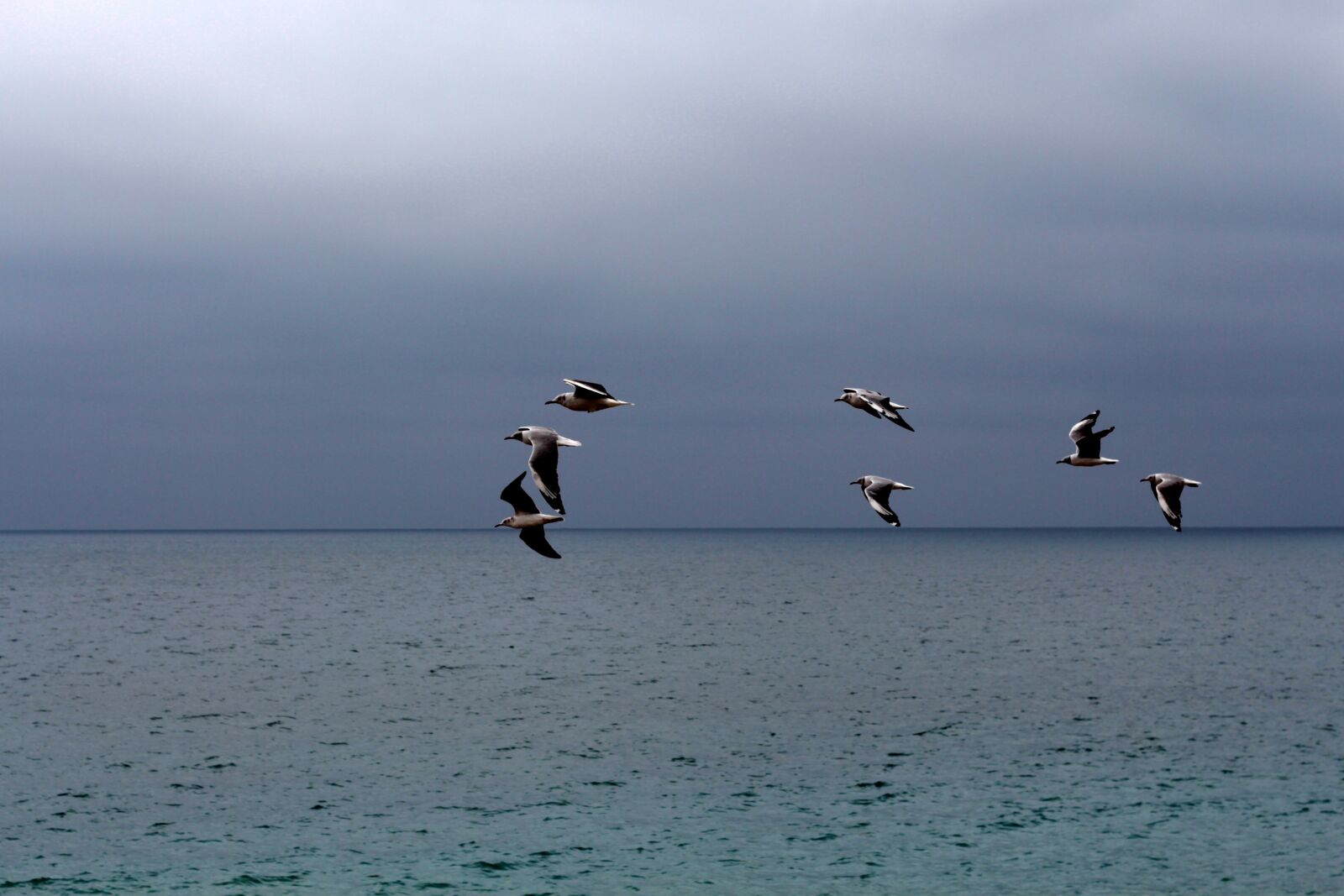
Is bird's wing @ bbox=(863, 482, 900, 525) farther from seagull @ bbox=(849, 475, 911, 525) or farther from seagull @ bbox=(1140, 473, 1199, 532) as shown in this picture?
seagull @ bbox=(1140, 473, 1199, 532)

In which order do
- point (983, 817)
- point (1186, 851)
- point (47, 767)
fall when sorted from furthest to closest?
1. point (47, 767)
2. point (983, 817)
3. point (1186, 851)

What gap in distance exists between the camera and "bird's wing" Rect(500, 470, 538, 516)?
30.6m

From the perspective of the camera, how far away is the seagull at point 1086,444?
30469 millimetres

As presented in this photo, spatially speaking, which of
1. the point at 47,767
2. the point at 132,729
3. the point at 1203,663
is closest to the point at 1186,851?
the point at 47,767

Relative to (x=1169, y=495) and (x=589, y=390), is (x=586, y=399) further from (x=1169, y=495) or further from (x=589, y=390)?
(x=1169, y=495)

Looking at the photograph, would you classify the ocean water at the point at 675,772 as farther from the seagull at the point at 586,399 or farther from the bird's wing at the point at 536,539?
the seagull at the point at 586,399

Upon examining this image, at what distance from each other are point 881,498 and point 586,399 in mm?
6912

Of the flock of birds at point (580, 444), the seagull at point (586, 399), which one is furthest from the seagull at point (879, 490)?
the seagull at point (586, 399)

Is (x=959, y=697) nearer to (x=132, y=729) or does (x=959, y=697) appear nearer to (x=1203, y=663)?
(x=1203, y=663)

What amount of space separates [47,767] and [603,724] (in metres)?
31.2

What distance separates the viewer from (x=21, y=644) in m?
144

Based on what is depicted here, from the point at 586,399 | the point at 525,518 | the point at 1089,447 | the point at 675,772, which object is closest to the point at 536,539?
the point at 525,518

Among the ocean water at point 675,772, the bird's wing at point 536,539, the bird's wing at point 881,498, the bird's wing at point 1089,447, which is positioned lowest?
the ocean water at point 675,772

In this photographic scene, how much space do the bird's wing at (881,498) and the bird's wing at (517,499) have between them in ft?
25.3
